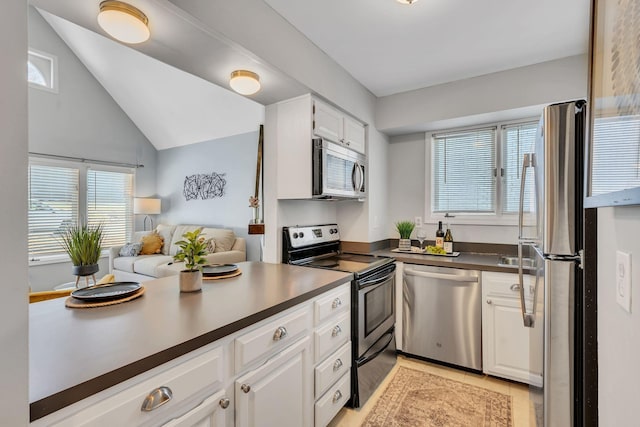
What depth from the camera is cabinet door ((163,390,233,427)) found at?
932 mm

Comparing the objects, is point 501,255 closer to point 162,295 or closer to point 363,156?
point 363,156

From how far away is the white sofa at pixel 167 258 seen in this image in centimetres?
423

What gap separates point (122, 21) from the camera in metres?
1.21

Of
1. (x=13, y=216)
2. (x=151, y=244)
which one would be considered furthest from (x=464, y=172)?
(x=151, y=244)

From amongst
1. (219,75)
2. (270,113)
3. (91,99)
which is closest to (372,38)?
(270,113)

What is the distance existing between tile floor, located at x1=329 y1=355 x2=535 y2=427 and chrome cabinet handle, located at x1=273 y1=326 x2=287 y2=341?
94cm

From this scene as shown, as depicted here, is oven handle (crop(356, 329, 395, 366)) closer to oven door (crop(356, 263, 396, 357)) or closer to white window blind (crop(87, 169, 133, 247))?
oven door (crop(356, 263, 396, 357))

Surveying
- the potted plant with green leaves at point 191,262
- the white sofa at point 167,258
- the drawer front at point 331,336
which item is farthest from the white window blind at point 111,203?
the drawer front at point 331,336

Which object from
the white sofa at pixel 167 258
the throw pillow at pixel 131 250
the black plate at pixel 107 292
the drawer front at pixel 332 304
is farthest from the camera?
the throw pillow at pixel 131 250

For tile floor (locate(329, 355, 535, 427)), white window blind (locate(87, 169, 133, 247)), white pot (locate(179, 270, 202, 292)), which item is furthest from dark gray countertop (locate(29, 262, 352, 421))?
white window blind (locate(87, 169, 133, 247))

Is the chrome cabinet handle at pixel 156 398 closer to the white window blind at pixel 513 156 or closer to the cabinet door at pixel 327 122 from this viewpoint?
the cabinet door at pixel 327 122

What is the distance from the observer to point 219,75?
73.0 inches

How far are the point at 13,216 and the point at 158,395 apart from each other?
60 cm

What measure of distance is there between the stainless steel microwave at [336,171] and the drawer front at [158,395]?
1358 mm
